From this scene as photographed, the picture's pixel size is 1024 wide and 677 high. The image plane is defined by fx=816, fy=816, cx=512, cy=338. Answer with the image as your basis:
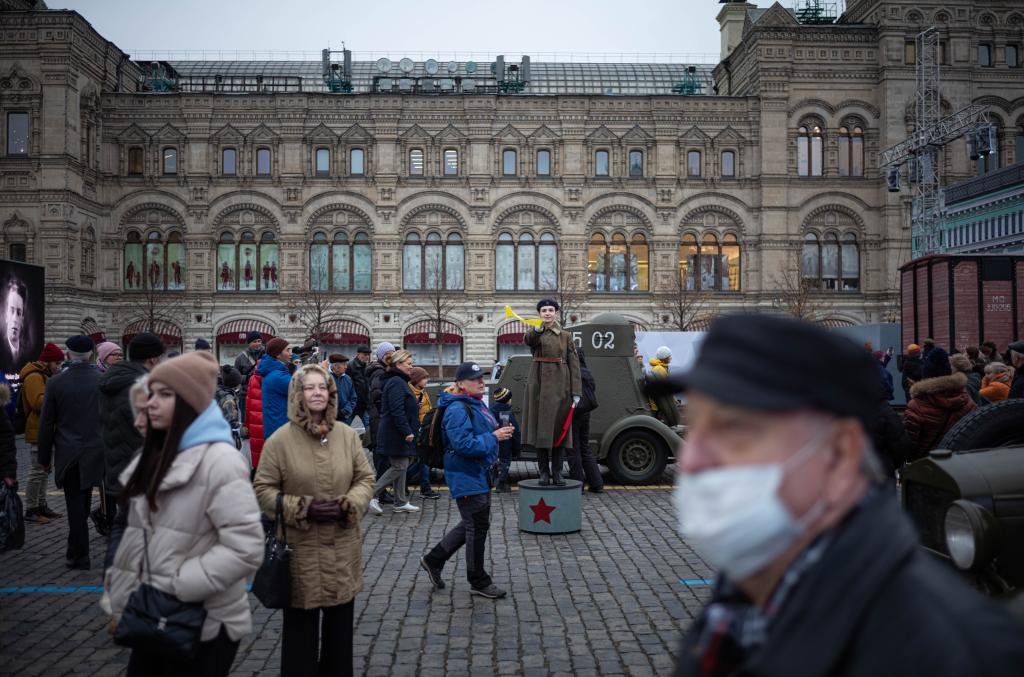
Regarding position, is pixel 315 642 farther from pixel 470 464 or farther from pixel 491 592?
pixel 491 592

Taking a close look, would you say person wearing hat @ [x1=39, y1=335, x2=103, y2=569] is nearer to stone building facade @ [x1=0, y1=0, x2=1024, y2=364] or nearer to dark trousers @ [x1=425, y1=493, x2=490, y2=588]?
dark trousers @ [x1=425, y1=493, x2=490, y2=588]

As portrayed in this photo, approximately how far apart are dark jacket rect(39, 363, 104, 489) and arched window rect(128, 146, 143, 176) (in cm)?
3338

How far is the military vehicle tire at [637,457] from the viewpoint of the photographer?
12242 millimetres

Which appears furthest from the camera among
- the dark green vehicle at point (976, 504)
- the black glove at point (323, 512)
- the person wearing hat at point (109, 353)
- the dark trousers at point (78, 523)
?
the person wearing hat at point (109, 353)

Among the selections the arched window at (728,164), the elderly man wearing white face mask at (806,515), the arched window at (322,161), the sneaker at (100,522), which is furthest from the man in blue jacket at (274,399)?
the arched window at (728,164)

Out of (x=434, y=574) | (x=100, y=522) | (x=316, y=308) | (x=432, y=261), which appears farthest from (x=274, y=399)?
(x=432, y=261)

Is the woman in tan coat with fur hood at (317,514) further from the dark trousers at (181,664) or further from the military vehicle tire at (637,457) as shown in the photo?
the military vehicle tire at (637,457)

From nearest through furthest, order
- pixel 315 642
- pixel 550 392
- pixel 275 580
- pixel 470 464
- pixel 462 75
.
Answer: pixel 275 580, pixel 315 642, pixel 470 464, pixel 550 392, pixel 462 75

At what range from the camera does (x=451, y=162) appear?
3784 cm

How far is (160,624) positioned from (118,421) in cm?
424

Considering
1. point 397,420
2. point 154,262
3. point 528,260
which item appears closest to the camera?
point 397,420

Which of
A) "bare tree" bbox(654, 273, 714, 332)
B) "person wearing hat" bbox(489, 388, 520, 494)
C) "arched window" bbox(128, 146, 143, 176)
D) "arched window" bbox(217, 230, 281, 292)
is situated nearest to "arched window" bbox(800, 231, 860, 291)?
"bare tree" bbox(654, 273, 714, 332)

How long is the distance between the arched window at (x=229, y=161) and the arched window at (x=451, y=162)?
31.6ft

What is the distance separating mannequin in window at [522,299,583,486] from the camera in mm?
9398
